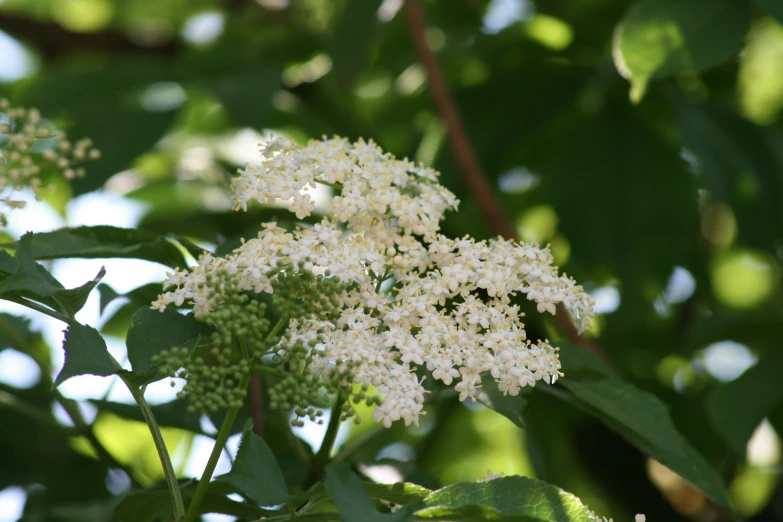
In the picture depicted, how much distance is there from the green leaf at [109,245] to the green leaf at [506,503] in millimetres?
567

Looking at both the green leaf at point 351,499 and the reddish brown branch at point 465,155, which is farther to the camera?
Answer: the reddish brown branch at point 465,155

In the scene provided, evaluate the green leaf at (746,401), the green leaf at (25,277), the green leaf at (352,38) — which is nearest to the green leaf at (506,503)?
the green leaf at (25,277)

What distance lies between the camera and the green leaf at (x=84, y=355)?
1008 mm

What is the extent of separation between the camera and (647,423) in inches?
49.6

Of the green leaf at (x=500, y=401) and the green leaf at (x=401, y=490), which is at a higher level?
the green leaf at (x=500, y=401)

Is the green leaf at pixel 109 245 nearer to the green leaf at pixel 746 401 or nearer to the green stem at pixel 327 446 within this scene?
the green stem at pixel 327 446

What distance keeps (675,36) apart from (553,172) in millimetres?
606

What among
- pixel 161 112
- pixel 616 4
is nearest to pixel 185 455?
pixel 161 112

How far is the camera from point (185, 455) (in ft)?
6.90

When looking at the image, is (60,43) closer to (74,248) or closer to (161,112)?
(161,112)

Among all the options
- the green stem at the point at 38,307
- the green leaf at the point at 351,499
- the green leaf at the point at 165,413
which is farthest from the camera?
the green leaf at the point at 165,413

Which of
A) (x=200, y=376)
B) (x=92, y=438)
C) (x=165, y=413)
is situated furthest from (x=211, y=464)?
(x=92, y=438)

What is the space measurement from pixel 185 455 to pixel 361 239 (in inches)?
43.2

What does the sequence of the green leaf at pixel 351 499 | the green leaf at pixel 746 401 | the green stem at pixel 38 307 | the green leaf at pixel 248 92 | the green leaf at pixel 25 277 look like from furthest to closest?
the green leaf at pixel 248 92 < the green leaf at pixel 746 401 < the green stem at pixel 38 307 < the green leaf at pixel 25 277 < the green leaf at pixel 351 499
